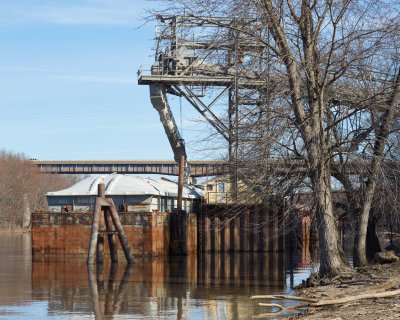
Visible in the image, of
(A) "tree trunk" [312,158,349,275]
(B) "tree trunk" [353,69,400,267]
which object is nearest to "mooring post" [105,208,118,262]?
(B) "tree trunk" [353,69,400,267]

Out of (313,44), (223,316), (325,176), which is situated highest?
(313,44)

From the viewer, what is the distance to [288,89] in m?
17.0

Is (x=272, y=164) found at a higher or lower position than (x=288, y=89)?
lower

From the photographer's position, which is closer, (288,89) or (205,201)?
(288,89)

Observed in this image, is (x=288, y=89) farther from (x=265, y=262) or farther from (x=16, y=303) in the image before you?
(x=265, y=262)

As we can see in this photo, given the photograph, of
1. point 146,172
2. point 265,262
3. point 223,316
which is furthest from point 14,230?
point 223,316

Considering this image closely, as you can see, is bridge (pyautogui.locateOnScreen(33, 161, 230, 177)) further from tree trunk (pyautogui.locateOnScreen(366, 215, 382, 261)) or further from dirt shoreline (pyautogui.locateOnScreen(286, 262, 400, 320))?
dirt shoreline (pyautogui.locateOnScreen(286, 262, 400, 320))

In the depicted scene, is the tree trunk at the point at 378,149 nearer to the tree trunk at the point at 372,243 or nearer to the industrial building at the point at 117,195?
the tree trunk at the point at 372,243

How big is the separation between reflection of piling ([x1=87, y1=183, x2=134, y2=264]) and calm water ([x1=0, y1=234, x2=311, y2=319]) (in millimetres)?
536

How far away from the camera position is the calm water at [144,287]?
45.6 feet

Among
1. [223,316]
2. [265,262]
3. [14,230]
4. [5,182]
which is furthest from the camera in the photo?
[5,182]

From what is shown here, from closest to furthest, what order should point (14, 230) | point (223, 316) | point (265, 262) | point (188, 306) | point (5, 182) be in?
point (223, 316)
point (188, 306)
point (265, 262)
point (14, 230)
point (5, 182)

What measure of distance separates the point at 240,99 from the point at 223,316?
7655 mm

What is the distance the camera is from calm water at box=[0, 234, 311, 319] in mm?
13914
